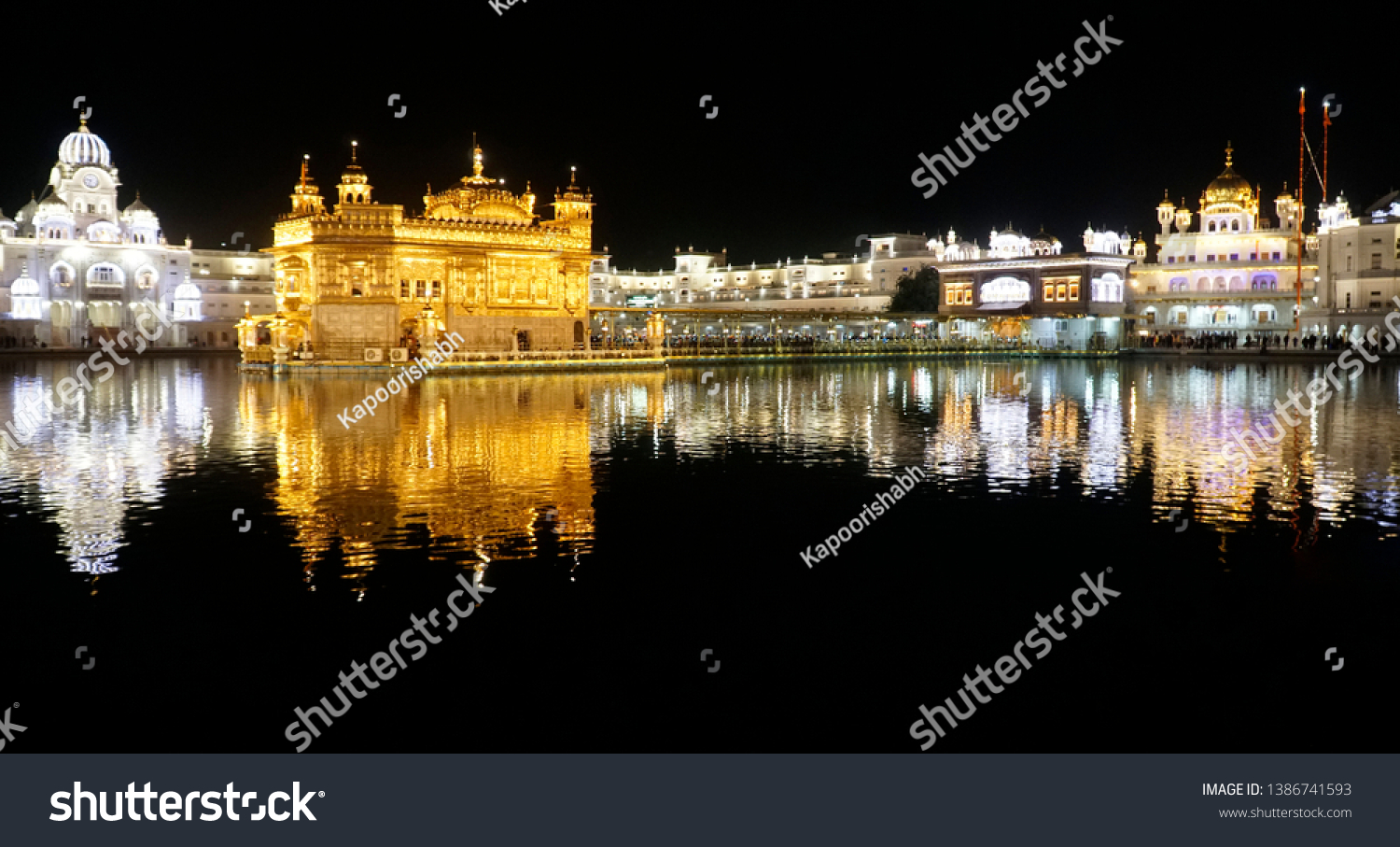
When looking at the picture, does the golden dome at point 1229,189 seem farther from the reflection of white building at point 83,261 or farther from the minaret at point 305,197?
the reflection of white building at point 83,261

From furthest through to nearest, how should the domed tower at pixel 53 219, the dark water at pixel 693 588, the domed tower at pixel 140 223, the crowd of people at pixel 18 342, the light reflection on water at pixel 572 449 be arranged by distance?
1. the domed tower at pixel 140 223
2. the domed tower at pixel 53 219
3. the crowd of people at pixel 18 342
4. the light reflection on water at pixel 572 449
5. the dark water at pixel 693 588

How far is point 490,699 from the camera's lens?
26.2 ft

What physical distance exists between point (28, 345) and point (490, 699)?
83153 millimetres

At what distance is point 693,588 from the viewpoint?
1073 cm

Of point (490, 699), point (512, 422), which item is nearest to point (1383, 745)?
point (490, 699)

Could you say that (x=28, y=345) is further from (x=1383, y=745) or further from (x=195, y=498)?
(x=1383, y=745)

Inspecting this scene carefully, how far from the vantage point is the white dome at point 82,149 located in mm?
86250

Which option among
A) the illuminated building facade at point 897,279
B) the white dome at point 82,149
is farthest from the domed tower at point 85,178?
the illuminated building facade at point 897,279

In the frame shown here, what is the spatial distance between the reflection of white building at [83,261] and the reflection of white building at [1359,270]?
82.2 meters

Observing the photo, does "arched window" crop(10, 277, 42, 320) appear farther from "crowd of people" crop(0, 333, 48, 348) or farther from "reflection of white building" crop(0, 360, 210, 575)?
"reflection of white building" crop(0, 360, 210, 575)

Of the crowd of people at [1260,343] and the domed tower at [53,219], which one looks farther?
the domed tower at [53,219]

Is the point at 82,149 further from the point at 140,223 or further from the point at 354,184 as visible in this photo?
the point at 354,184

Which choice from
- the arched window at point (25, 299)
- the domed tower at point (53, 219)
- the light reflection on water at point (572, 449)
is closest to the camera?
the light reflection on water at point (572, 449)

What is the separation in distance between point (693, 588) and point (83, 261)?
3388 inches
